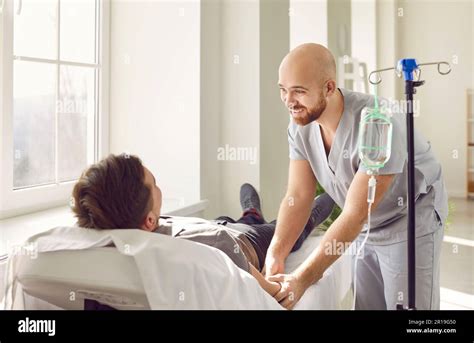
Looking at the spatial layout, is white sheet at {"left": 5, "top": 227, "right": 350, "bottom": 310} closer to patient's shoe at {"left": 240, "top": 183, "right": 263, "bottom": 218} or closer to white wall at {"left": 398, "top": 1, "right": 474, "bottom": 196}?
patient's shoe at {"left": 240, "top": 183, "right": 263, "bottom": 218}

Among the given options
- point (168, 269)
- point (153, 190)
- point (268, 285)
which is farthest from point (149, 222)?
point (268, 285)

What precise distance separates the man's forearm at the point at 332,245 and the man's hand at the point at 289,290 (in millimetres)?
18

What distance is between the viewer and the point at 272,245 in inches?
61.1

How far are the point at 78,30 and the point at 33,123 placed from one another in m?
0.38

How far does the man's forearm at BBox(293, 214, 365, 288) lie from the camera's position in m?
1.34

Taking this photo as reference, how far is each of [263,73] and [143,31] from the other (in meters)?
0.48

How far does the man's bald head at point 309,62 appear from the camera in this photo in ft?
4.41

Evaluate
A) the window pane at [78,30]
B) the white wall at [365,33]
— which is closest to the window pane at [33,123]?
the window pane at [78,30]

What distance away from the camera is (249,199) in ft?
6.77

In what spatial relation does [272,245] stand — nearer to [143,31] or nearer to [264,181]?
[264,181]

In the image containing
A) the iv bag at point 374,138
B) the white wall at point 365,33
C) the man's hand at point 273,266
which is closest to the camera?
the iv bag at point 374,138

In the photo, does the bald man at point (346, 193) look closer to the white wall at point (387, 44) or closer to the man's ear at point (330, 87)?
the man's ear at point (330, 87)

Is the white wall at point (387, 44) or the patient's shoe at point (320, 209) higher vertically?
the white wall at point (387, 44)

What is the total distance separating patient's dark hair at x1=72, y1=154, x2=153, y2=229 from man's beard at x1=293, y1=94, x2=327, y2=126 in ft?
1.54
